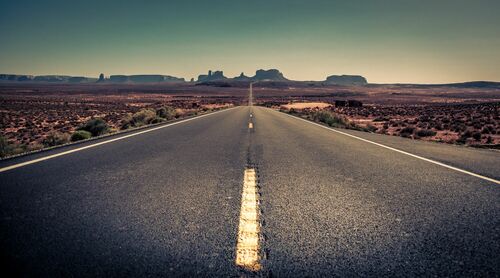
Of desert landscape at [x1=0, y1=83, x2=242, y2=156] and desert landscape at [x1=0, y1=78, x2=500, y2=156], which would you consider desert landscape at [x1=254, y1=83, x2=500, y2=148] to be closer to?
desert landscape at [x1=0, y1=78, x2=500, y2=156]

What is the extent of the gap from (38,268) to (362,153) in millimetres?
6405

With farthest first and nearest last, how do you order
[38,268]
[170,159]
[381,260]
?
[170,159], [381,260], [38,268]

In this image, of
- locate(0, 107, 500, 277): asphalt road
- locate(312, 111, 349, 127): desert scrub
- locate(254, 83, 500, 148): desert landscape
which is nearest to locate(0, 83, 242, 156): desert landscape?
locate(0, 107, 500, 277): asphalt road

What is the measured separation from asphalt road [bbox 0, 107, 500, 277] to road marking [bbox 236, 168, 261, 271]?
0.18ft

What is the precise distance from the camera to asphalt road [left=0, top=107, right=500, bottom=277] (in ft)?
6.30

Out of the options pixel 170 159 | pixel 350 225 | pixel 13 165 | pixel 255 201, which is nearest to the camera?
pixel 350 225

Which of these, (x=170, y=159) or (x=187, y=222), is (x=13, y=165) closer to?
(x=170, y=159)

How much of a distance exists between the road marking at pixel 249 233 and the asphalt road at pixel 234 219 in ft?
0.18

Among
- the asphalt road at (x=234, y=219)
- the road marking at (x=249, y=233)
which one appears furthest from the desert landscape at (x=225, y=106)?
the road marking at (x=249, y=233)

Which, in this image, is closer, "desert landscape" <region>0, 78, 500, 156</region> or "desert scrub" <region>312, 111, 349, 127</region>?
"desert landscape" <region>0, 78, 500, 156</region>

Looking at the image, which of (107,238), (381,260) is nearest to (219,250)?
(107,238)

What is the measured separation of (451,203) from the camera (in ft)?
10.5

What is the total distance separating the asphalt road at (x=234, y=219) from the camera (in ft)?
6.30

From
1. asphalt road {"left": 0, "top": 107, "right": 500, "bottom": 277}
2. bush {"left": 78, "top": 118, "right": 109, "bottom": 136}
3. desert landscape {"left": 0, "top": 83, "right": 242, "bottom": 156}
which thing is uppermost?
asphalt road {"left": 0, "top": 107, "right": 500, "bottom": 277}
